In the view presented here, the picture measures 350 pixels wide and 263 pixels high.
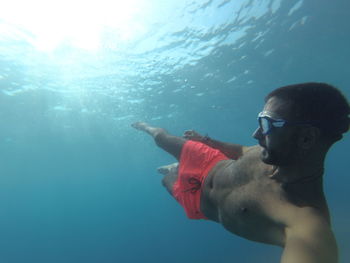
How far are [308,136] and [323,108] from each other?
0.32 meters

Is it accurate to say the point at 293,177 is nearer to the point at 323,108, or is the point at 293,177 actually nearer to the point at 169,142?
the point at 323,108

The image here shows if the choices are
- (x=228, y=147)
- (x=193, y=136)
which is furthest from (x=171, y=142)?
(x=228, y=147)

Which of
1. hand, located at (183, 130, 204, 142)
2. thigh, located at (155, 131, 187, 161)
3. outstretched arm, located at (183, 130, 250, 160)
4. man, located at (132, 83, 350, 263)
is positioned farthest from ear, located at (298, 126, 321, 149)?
thigh, located at (155, 131, 187, 161)

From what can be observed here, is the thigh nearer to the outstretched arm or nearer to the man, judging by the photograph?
the outstretched arm

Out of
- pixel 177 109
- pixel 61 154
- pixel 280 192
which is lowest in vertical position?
pixel 280 192

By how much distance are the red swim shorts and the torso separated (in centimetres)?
34

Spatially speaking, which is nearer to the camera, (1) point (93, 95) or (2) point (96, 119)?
(1) point (93, 95)

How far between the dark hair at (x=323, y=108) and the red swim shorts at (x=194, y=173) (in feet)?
6.67

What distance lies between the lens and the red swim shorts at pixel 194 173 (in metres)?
4.12

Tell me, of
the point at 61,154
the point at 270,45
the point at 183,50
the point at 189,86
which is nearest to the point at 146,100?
the point at 189,86

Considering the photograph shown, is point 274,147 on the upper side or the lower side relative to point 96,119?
lower

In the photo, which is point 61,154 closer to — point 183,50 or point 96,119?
point 96,119

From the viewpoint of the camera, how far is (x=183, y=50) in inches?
674

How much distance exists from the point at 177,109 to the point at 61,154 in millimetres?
29898
